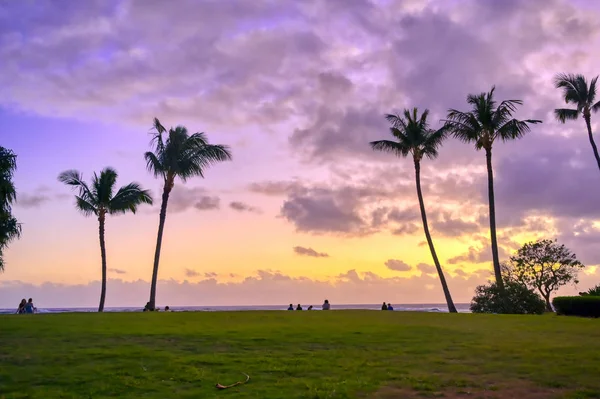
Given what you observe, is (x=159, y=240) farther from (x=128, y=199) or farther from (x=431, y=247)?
(x=431, y=247)

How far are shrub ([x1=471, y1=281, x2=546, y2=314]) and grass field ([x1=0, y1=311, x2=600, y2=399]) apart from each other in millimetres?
17258

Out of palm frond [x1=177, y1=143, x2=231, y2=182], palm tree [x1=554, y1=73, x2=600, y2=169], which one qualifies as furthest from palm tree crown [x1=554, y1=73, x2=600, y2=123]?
palm frond [x1=177, y1=143, x2=231, y2=182]

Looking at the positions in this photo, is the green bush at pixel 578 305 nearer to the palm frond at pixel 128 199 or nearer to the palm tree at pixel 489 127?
the palm tree at pixel 489 127

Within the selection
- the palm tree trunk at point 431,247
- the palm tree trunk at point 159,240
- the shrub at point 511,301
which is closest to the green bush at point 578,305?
the shrub at point 511,301

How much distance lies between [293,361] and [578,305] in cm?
2829

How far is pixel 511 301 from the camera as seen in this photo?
4156cm

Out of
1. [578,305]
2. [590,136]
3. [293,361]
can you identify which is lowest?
[293,361]

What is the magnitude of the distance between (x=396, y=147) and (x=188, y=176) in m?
17.9

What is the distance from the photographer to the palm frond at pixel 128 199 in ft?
153

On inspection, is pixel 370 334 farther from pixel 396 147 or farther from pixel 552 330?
pixel 396 147

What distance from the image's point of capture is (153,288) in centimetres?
4066

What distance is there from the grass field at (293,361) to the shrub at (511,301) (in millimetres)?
17258

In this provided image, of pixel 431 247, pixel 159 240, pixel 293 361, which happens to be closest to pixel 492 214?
pixel 431 247

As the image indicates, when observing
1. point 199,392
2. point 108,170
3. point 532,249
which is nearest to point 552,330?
point 199,392
